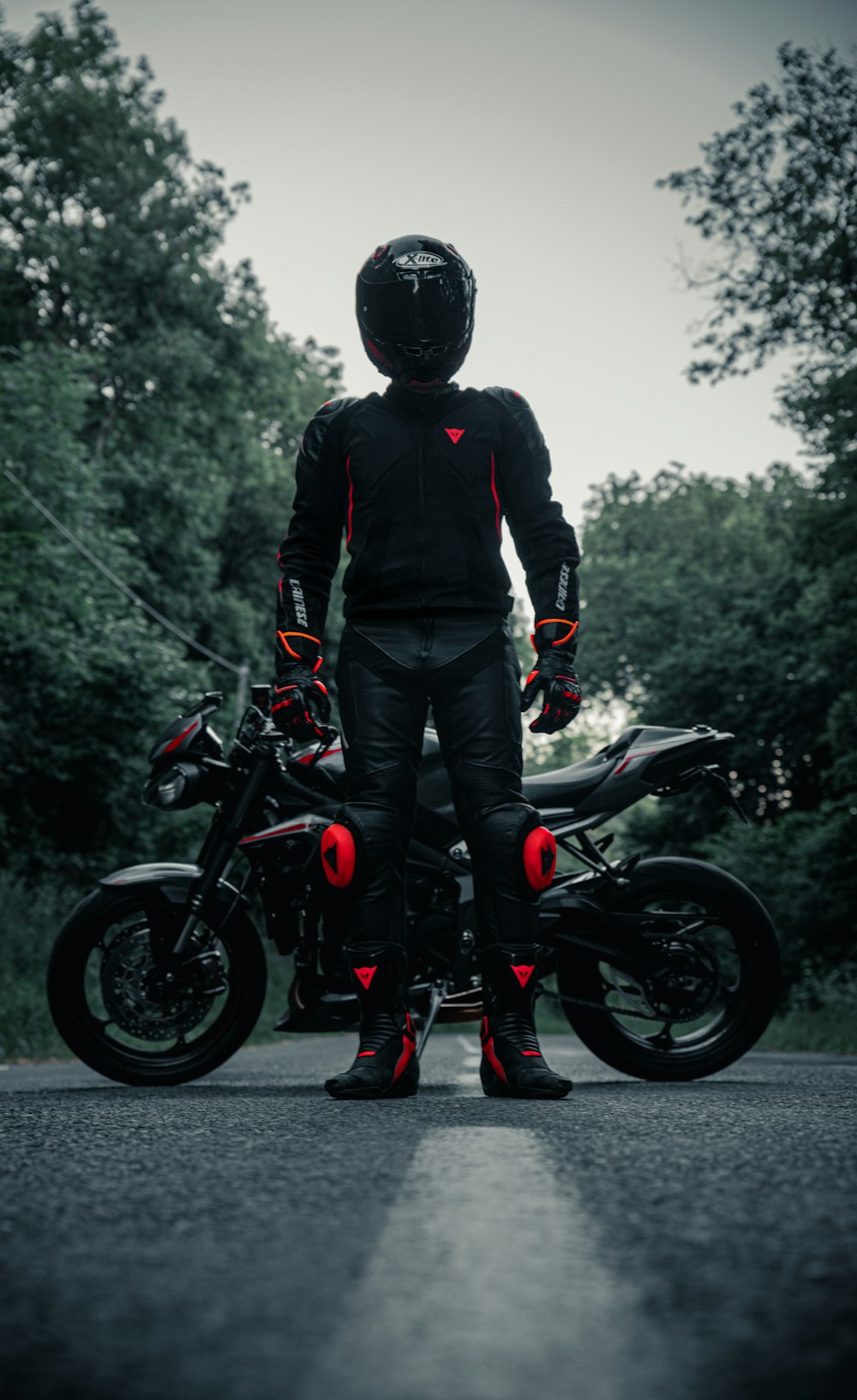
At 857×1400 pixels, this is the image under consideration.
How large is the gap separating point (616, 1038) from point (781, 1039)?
27.7 ft

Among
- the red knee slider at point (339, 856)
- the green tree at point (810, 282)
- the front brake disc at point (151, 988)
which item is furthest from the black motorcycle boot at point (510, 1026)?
the green tree at point (810, 282)

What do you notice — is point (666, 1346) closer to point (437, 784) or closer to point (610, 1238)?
point (610, 1238)

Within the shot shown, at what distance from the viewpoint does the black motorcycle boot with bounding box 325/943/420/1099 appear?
3428 mm

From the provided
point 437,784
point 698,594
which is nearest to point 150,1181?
point 437,784

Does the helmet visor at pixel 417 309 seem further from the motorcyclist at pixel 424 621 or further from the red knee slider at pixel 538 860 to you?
the red knee slider at pixel 538 860

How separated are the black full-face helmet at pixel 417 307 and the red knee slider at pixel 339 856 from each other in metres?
1.34

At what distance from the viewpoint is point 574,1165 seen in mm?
2193

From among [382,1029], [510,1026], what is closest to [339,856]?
[382,1029]

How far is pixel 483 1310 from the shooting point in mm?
1436

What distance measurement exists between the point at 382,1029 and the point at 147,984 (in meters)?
1.08

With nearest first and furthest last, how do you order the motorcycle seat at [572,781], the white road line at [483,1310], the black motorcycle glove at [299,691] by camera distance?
the white road line at [483,1310]
the black motorcycle glove at [299,691]
the motorcycle seat at [572,781]

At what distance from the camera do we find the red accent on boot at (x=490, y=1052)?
3.50 meters

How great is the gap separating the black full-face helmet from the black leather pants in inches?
29.6

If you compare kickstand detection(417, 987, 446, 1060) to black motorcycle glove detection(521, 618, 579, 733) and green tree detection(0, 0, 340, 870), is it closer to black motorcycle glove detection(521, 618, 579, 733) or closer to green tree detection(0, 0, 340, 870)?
black motorcycle glove detection(521, 618, 579, 733)
